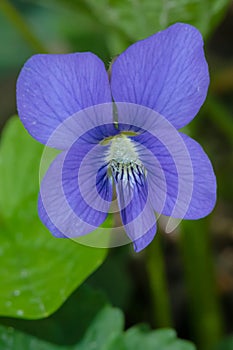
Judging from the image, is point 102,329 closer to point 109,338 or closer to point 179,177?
point 109,338

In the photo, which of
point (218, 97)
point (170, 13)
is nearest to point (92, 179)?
point (170, 13)

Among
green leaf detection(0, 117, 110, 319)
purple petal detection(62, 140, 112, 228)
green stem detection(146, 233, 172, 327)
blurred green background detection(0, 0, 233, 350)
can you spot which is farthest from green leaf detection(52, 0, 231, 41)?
purple petal detection(62, 140, 112, 228)

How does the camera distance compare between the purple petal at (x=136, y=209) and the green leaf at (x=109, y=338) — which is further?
the green leaf at (x=109, y=338)

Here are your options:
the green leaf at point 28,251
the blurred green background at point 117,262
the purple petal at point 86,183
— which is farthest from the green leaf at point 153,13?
the purple petal at point 86,183

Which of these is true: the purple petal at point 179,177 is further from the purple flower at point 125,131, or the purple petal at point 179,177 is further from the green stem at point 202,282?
the green stem at point 202,282

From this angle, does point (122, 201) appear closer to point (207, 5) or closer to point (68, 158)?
point (68, 158)

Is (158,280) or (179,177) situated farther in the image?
(158,280)

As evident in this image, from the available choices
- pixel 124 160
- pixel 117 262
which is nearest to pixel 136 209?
pixel 124 160
